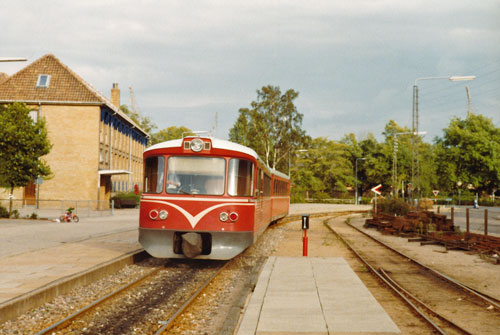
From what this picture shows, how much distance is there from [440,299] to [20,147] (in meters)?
22.1

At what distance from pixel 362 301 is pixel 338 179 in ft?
263

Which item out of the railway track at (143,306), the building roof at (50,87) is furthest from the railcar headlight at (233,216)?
the building roof at (50,87)

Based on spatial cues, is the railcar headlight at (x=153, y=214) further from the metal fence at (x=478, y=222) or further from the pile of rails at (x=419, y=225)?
the pile of rails at (x=419, y=225)

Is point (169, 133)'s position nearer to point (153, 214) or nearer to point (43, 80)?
point (43, 80)

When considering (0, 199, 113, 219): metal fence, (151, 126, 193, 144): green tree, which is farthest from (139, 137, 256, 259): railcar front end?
(151, 126, 193, 144): green tree

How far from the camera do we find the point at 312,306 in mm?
7379

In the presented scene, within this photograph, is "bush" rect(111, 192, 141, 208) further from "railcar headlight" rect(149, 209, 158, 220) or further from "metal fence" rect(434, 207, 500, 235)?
"railcar headlight" rect(149, 209, 158, 220)

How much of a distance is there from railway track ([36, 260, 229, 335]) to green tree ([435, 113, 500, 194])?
62972 millimetres

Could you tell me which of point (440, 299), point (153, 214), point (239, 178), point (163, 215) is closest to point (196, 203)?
point (163, 215)

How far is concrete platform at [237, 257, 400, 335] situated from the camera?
6.15 meters

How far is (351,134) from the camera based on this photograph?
96.5m

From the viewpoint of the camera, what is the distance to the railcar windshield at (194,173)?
446 inches

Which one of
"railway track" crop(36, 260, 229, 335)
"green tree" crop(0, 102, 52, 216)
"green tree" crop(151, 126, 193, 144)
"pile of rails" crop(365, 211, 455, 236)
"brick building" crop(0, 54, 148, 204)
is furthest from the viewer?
"green tree" crop(151, 126, 193, 144)

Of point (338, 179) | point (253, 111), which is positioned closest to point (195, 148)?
point (253, 111)
